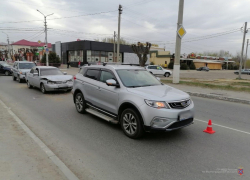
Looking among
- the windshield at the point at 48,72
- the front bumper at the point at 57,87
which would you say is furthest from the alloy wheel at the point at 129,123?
the windshield at the point at 48,72

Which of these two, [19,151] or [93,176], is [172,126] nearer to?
[93,176]

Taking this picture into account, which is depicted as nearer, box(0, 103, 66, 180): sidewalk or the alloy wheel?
box(0, 103, 66, 180): sidewalk

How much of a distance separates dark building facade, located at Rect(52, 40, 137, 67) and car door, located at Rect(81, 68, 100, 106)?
31750 millimetres

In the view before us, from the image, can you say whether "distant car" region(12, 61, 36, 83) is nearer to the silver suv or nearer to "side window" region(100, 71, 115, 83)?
the silver suv

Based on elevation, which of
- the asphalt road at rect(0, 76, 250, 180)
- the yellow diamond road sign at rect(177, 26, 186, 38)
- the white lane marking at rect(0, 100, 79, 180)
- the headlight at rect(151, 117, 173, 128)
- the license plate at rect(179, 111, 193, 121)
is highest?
the yellow diamond road sign at rect(177, 26, 186, 38)

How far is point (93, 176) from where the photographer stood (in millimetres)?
3199

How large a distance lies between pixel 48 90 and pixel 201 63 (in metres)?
71.0

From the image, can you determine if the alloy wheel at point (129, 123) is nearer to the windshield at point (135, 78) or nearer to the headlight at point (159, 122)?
the headlight at point (159, 122)

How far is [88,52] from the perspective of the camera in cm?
4091

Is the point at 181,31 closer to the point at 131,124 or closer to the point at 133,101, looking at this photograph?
the point at 133,101

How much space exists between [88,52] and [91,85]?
119ft

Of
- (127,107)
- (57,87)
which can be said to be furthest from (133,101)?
(57,87)

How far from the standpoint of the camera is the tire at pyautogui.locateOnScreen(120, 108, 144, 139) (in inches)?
176

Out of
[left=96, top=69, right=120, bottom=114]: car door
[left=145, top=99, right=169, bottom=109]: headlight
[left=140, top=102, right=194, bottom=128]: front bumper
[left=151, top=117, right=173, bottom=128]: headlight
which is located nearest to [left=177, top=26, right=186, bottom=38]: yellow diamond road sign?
[left=96, top=69, right=120, bottom=114]: car door
